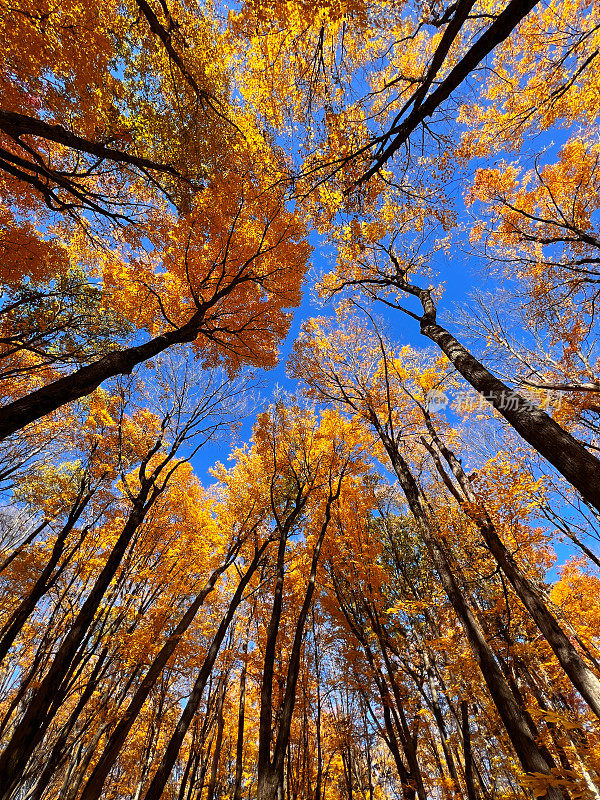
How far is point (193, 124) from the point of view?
21.1ft

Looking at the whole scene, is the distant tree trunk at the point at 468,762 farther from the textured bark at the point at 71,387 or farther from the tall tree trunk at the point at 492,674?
the textured bark at the point at 71,387

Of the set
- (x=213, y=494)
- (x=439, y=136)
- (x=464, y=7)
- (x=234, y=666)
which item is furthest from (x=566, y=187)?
(x=234, y=666)

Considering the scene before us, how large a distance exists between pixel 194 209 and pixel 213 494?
1032 centimetres

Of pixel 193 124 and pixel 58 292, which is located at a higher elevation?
pixel 193 124

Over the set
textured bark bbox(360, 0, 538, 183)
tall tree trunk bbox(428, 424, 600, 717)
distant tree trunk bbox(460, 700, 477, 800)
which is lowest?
distant tree trunk bbox(460, 700, 477, 800)

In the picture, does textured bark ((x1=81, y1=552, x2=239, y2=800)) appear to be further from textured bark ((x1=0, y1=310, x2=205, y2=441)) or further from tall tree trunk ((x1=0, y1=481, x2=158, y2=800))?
textured bark ((x1=0, y1=310, x2=205, y2=441))

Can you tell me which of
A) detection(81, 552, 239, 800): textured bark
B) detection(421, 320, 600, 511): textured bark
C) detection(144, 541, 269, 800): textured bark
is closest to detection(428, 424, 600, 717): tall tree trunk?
detection(421, 320, 600, 511): textured bark

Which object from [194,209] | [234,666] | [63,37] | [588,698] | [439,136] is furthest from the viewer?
[234,666]

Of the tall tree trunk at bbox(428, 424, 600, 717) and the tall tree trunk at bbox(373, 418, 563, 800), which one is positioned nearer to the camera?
the tall tree trunk at bbox(373, 418, 563, 800)

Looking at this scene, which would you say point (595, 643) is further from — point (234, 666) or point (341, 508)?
point (234, 666)

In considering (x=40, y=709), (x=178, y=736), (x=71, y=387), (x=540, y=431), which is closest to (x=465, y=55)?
(x=540, y=431)

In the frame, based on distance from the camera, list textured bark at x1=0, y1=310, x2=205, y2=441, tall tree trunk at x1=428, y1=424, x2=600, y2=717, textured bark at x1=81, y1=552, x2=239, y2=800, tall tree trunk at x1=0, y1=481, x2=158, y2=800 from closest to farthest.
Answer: textured bark at x1=0, y1=310, x2=205, y2=441
tall tree trunk at x1=0, y1=481, x2=158, y2=800
textured bark at x1=81, y1=552, x2=239, y2=800
tall tree trunk at x1=428, y1=424, x2=600, y2=717

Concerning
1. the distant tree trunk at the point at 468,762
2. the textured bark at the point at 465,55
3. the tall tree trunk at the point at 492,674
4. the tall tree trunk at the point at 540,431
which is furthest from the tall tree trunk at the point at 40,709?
the textured bark at the point at 465,55

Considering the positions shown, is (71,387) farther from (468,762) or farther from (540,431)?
(468,762)
